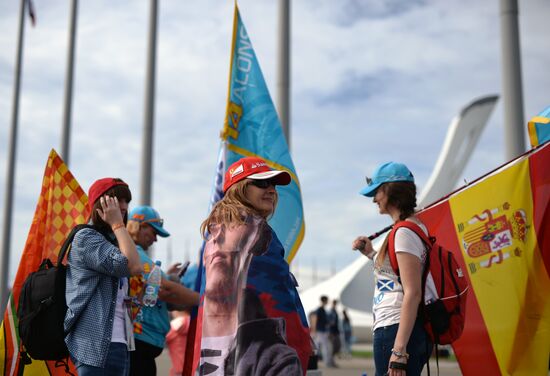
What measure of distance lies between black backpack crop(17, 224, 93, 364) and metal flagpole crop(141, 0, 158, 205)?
8.27 metres

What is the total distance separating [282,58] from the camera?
929 centimetres

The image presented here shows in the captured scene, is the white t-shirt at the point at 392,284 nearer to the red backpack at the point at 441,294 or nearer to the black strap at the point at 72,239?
the red backpack at the point at 441,294

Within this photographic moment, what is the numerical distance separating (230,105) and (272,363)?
377 cm

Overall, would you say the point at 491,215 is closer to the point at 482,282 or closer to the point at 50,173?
the point at 482,282

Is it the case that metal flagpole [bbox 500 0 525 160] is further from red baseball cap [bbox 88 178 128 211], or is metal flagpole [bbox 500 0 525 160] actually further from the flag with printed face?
the flag with printed face

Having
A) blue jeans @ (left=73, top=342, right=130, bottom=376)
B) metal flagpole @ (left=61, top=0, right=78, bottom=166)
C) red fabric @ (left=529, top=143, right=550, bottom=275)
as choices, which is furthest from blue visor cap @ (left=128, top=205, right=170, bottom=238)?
metal flagpole @ (left=61, top=0, right=78, bottom=166)

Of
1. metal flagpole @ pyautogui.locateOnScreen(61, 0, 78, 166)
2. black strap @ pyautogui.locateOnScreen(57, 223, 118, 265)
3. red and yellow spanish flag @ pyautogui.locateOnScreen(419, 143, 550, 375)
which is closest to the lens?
black strap @ pyautogui.locateOnScreen(57, 223, 118, 265)

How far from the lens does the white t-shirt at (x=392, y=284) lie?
10.2 feet

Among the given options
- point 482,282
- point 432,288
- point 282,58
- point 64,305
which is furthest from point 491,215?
point 282,58

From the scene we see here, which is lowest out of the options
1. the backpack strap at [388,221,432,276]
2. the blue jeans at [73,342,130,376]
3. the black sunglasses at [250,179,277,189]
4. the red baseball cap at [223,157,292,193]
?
the blue jeans at [73,342,130,376]

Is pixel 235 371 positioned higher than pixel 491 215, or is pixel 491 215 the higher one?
pixel 491 215

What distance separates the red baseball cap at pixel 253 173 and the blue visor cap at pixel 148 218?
1.93 meters

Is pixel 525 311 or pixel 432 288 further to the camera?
pixel 525 311

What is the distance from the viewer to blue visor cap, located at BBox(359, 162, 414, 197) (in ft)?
11.0
